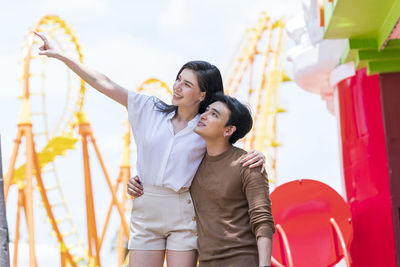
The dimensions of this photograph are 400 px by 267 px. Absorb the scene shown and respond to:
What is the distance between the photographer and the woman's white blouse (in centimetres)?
266

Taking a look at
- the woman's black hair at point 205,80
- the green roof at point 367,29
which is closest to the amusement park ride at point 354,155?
the green roof at point 367,29

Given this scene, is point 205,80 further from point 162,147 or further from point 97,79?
point 97,79

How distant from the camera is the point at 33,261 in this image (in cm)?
808

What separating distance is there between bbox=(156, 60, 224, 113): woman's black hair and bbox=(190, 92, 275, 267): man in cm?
11

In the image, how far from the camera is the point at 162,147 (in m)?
2.70

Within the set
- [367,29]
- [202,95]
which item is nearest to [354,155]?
[367,29]

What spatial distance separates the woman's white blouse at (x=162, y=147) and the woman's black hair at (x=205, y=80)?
0.04m

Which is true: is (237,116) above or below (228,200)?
above

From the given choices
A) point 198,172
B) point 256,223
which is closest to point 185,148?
point 198,172

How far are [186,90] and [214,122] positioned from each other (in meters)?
0.21

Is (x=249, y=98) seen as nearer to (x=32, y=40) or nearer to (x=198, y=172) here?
(x=32, y=40)

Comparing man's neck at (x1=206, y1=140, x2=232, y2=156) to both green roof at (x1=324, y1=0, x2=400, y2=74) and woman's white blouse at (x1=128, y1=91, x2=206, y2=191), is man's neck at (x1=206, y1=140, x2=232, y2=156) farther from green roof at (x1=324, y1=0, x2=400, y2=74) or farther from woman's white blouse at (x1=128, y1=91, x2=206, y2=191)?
green roof at (x1=324, y1=0, x2=400, y2=74)

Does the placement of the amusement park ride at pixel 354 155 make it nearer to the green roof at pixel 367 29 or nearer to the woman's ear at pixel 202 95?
the green roof at pixel 367 29

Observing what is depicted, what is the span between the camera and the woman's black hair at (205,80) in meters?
2.75
